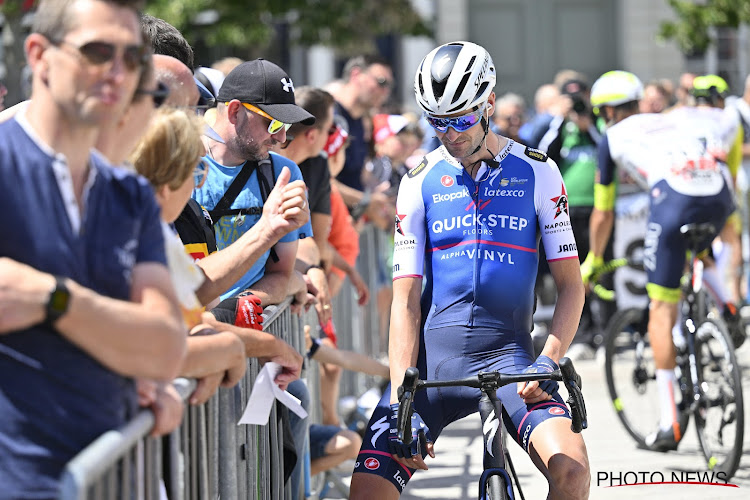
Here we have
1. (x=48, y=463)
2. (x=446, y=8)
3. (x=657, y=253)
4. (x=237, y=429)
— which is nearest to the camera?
(x=48, y=463)

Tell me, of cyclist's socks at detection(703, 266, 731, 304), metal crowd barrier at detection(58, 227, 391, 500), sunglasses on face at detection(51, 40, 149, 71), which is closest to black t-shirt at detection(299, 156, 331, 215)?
metal crowd barrier at detection(58, 227, 391, 500)

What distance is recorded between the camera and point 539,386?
3.90m

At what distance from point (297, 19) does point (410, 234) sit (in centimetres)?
2098

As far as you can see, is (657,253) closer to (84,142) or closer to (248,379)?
(248,379)

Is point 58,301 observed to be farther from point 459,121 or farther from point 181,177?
point 459,121

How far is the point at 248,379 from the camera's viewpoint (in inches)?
156

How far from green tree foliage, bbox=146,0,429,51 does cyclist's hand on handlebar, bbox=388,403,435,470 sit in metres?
18.8

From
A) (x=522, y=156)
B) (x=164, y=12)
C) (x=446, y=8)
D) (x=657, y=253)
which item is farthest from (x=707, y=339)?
(x=446, y=8)

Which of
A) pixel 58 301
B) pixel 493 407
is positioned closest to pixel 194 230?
pixel 493 407

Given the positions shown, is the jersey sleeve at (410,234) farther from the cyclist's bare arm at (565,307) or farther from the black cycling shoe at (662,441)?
the black cycling shoe at (662,441)

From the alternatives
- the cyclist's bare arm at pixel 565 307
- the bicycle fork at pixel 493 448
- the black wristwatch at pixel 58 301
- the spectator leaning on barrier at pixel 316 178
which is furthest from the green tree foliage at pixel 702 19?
the black wristwatch at pixel 58 301

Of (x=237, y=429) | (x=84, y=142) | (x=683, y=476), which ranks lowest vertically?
(x=683, y=476)

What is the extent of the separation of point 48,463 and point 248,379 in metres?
1.51

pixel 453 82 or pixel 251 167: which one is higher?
pixel 453 82
